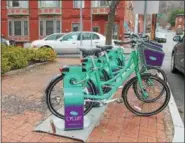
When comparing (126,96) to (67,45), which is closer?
(126,96)

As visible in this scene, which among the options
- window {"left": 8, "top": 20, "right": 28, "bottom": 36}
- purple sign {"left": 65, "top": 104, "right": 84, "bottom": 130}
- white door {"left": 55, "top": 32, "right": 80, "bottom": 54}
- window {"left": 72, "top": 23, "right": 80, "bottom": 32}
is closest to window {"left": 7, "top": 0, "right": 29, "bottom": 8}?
window {"left": 8, "top": 20, "right": 28, "bottom": 36}

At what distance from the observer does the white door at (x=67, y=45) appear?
14812mm

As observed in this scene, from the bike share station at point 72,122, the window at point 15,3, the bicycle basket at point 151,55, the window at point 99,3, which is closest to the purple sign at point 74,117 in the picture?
the bike share station at point 72,122

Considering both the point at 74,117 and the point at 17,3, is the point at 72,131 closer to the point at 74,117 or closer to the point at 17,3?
the point at 74,117

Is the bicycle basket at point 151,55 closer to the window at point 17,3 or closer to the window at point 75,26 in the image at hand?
the window at point 75,26

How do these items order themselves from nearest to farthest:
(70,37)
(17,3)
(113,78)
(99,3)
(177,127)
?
(177,127) → (113,78) → (70,37) → (99,3) → (17,3)

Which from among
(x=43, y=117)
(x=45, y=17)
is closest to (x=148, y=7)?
(x=43, y=117)

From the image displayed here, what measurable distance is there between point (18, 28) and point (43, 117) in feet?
81.5

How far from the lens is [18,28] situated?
27.7 m

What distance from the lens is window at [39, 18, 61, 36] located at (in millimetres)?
26969

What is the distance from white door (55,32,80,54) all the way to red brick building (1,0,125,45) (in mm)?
10966

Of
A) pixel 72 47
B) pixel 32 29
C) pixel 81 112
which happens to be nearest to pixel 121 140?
pixel 81 112

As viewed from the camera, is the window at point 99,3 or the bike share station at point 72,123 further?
the window at point 99,3

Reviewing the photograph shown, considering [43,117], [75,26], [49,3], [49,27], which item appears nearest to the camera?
[43,117]
